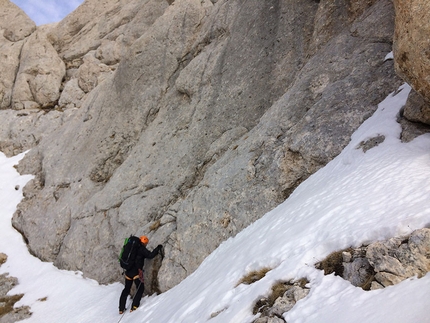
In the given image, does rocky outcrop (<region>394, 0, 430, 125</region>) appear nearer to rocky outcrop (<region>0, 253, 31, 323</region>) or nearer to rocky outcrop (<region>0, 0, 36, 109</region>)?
rocky outcrop (<region>0, 253, 31, 323</region>)

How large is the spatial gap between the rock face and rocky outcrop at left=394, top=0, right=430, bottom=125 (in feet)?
12.6

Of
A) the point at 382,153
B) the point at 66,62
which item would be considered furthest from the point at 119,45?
the point at 382,153

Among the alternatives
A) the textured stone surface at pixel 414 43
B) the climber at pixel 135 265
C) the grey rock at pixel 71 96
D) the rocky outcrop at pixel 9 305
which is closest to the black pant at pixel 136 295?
the climber at pixel 135 265

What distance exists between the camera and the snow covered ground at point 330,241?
525 cm

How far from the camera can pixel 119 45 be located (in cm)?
4200

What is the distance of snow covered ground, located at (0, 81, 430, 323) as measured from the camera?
5.25 meters

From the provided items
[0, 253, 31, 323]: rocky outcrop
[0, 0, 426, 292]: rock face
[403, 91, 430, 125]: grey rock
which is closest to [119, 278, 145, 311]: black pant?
Answer: [0, 0, 426, 292]: rock face

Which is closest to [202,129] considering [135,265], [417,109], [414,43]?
[135,265]

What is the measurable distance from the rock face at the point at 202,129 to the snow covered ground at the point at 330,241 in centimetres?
145

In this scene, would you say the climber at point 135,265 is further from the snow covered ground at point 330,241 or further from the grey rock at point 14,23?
the grey rock at point 14,23

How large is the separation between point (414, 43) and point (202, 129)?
13.4 meters

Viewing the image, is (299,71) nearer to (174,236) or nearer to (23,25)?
(174,236)

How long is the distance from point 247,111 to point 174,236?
852 centimetres

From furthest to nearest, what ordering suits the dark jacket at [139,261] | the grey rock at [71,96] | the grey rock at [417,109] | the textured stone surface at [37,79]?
1. the textured stone surface at [37,79]
2. the grey rock at [71,96]
3. the dark jacket at [139,261]
4. the grey rock at [417,109]
